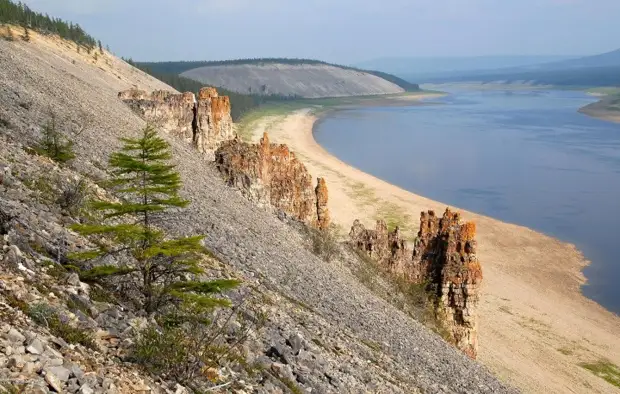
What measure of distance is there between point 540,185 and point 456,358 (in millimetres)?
87407

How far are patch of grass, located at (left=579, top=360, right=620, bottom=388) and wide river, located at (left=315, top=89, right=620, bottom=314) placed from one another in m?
15.3

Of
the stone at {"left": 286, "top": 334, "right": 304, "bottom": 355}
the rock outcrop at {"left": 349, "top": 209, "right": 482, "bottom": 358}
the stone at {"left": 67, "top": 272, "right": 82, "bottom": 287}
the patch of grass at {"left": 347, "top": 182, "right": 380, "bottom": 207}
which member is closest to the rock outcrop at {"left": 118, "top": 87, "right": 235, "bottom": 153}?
the rock outcrop at {"left": 349, "top": 209, "right": 482, "bottom": 358}

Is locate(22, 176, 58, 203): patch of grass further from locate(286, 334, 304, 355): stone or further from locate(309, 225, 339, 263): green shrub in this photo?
locate(309, 225, 339, 263): green shrub

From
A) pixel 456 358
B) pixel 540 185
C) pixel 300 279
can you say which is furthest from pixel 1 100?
pixel 540 185

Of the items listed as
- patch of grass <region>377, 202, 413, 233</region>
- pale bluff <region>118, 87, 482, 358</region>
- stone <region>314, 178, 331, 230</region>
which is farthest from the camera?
patch of grass <region>377, 202, 413, 233</region>

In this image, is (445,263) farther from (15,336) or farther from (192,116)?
(15,336)

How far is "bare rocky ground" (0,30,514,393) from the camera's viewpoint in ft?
33.0

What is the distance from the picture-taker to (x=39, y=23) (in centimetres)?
11538

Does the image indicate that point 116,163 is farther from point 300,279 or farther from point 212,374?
point 300,279

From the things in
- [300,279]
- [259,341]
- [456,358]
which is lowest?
[456,358]

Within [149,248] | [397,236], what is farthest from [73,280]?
[397,236]

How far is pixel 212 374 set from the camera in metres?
12.2

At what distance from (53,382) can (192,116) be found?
159ft

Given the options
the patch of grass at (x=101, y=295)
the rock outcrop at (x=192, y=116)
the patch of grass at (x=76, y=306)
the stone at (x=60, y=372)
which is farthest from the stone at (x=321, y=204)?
the stone at (x=60, y=372)
